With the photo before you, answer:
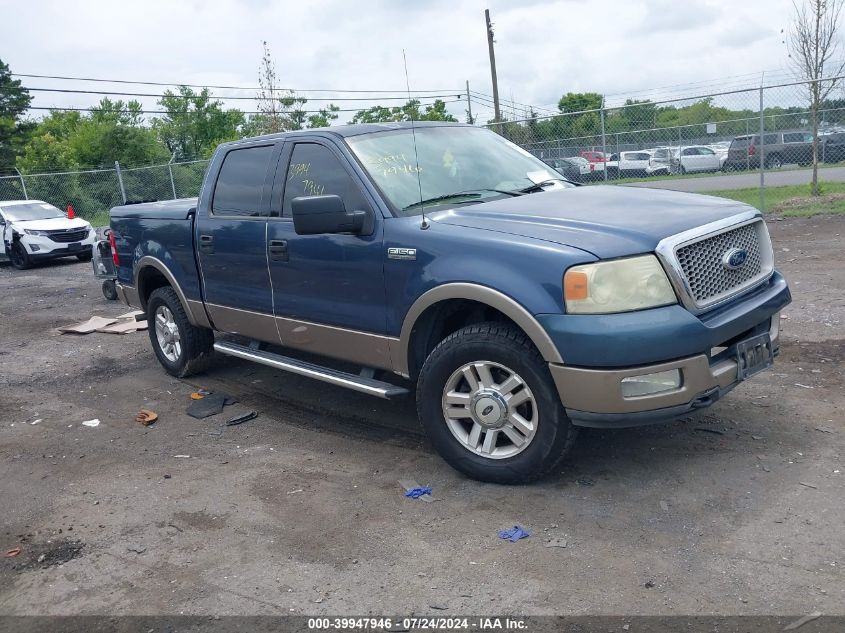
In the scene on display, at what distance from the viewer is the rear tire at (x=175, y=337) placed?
6.73 m

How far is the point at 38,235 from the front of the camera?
17422mm

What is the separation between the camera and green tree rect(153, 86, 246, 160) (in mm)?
51219

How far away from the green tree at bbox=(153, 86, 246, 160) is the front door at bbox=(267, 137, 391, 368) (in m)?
47.4

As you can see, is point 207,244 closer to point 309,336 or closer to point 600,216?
point 309,336

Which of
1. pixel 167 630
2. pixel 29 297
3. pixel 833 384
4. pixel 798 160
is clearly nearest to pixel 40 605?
pixel 167 630

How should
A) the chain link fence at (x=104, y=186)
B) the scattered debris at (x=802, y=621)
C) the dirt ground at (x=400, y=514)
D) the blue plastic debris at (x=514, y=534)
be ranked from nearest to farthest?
the scattered debris at (x=802, y=621)
the dirt ground at (x=400, y=514)
the blue plastic debris at (x=514, y=534)
the chain link fence at (x=104, y=186)

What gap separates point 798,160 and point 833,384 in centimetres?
1628

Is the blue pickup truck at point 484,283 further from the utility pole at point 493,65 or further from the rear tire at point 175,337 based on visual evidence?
the utility pole at point 493,65

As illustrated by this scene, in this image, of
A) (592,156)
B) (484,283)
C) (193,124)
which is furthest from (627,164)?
(193,124)

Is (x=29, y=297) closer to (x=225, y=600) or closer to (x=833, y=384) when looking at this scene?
(x=225, y=600)

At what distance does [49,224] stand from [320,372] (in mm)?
15071

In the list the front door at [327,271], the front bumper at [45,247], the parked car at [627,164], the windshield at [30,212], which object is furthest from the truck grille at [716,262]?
the windshield at [30,212]

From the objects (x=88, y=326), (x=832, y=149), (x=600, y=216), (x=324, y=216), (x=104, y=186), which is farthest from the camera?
(x=104, y=186)

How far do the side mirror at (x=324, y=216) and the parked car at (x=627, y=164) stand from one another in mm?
14505
